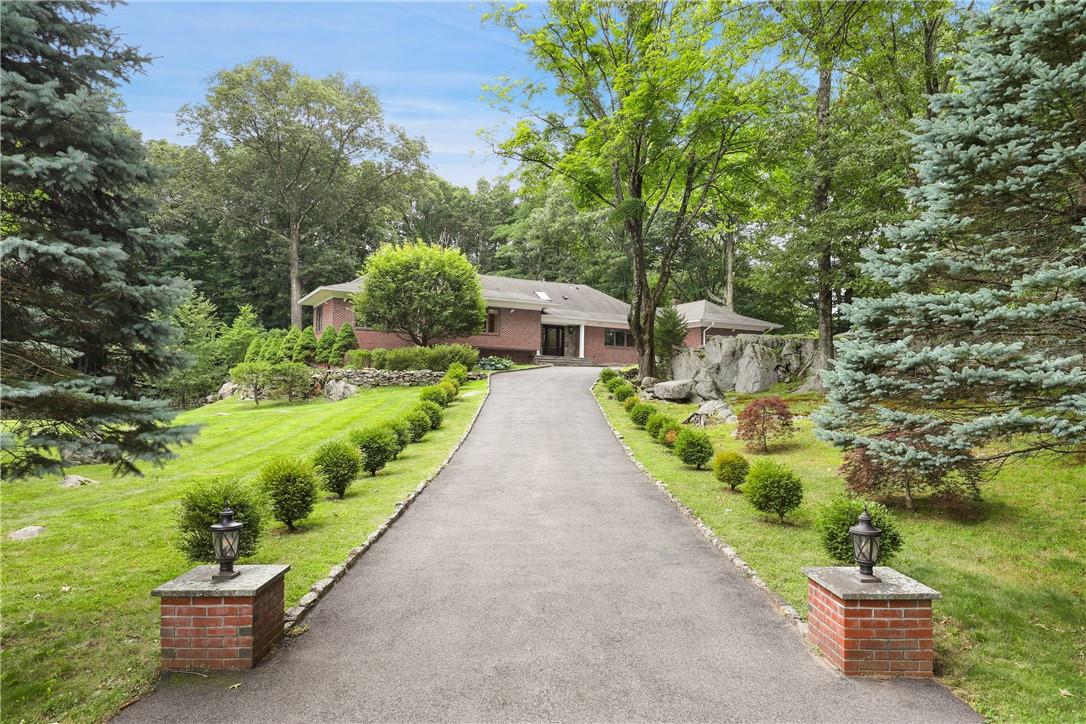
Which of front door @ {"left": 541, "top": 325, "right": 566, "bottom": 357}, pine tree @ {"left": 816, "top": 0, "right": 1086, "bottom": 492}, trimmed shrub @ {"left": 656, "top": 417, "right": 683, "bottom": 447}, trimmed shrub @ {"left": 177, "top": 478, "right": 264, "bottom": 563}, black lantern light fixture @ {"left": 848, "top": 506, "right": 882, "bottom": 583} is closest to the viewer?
black lantern light fixture @ {"left": 848, "top": 506, "right": 882, "bottom": 583}

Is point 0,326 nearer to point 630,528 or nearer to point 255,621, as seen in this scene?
point 255,621

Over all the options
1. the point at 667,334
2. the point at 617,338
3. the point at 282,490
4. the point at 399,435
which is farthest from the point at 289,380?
the point at 617,338

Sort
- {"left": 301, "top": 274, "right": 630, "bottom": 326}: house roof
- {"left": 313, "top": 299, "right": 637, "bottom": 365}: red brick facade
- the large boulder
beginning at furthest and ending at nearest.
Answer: {"left": 301, "top": 274, "right": 630, "bottom": 326}: house roof, {"left": 313, "top": 299, "right": 637, "bottom": 365}: red brick facade, the large boulder

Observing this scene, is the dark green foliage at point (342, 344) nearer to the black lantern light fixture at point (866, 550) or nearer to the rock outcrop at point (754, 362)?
the rock outcrop at point (754, 362)

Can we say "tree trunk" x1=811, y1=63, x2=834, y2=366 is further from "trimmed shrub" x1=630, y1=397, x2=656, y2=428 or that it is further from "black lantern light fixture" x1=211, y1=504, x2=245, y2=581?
"black lantern light fixture" x1=211, y1=504, x2=245, y2=581

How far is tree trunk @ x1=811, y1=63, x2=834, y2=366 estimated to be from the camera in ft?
55.4

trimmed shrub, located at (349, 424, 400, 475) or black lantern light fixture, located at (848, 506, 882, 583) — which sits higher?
black lantern light fixture, located at (848, 506, 882, 583)

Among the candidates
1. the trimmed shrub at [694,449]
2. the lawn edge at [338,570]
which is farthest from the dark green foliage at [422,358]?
the lawn edge at [338,570]

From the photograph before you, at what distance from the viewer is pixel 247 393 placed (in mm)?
23734

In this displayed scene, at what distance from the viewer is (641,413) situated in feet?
51.5

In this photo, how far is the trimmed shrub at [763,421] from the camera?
12.5 meters

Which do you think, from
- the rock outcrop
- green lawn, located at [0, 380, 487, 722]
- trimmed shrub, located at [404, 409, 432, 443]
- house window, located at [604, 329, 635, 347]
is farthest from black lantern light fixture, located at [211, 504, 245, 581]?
house window, located at [604, 329, 635, 347]

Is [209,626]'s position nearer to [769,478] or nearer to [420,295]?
[769,478]

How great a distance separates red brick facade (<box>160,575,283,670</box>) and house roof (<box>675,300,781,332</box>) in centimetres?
3052
